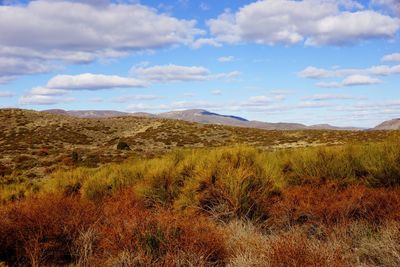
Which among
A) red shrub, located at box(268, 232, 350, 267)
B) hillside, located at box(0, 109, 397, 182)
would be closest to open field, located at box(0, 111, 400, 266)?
red shrub, located at box(268, 232, 350, 267)

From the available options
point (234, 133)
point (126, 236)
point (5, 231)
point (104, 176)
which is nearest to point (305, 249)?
point (126, 236)

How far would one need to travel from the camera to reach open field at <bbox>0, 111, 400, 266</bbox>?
203 inches

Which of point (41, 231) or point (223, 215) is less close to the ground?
point (41, 231)

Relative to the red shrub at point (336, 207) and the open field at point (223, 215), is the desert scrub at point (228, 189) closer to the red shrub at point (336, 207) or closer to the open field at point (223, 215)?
the open field at point (223, 215)

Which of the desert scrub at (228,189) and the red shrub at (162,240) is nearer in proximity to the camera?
the red shrub at (162,240)

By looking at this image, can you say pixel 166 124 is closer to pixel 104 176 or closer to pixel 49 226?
pixel 104 176

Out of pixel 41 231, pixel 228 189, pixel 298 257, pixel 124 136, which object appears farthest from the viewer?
pixel 124 136

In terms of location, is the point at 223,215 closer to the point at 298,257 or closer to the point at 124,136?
the point at 298,257

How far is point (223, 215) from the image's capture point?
8039 millimetres

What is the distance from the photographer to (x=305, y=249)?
4.39 m

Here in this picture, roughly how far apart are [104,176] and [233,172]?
5.82 meters

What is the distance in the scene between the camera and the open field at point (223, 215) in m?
5.15

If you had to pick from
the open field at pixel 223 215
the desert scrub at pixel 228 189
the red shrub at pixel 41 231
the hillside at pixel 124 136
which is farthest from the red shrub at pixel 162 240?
the hillside at pixel 124 136

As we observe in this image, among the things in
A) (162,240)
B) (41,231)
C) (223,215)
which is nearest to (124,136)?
(223,215)
